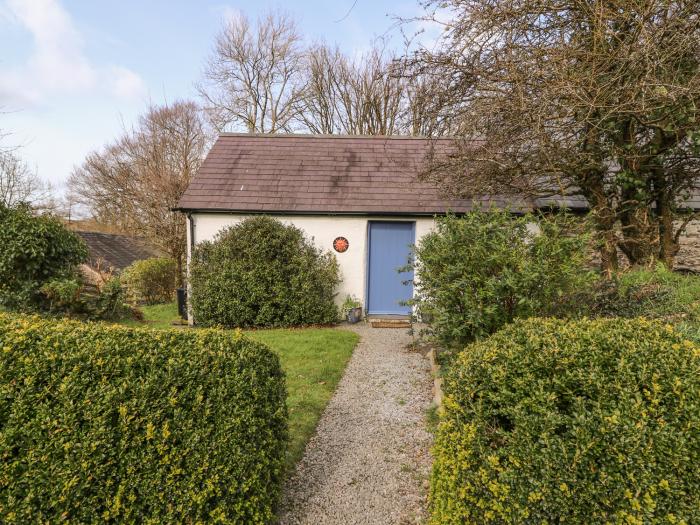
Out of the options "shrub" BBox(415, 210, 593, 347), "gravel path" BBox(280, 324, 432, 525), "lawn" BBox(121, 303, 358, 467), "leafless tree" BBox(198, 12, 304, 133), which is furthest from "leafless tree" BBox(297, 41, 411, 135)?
"gravel path" BBox(280, 324, 432, 525)

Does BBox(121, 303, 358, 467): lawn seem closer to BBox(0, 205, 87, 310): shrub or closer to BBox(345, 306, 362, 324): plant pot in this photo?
BBox(345, 306, 362, 324): plant pot

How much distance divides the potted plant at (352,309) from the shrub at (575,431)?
7174mm

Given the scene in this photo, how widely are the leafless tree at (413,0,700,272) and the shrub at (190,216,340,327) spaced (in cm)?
454

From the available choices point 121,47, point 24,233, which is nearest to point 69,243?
point 24,233

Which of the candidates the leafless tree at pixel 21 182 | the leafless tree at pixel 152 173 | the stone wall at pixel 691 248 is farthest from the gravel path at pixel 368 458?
the leafless tree at pixel 21 182

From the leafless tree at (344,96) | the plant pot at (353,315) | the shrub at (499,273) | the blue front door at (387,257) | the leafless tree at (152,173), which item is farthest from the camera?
the leafless tree at (344,96)

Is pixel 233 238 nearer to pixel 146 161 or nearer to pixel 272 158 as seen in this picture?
pixel 272 158

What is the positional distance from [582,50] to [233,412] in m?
5.89

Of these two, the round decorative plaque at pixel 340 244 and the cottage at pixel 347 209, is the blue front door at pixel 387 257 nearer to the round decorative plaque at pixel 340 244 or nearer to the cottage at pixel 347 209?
the cottage at pixel 347 209

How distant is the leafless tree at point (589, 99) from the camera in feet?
14.7

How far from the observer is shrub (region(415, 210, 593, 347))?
3.86 meters

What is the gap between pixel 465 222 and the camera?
4.62 m

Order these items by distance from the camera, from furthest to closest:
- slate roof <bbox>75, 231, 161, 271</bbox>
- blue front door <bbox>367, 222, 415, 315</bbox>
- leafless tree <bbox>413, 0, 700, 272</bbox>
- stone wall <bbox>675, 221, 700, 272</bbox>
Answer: slate roof <bbox>75, 231, 161, 271</bbox>
blue front door <bbox>367, 222, 415, 315</bbox>
stone wall <bbox>675, 221, 700, 272</bbox>
leafless tree <bbox>413, 0, 700, 272</bbox>

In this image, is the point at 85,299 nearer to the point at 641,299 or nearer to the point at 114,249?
the point at 641,299
